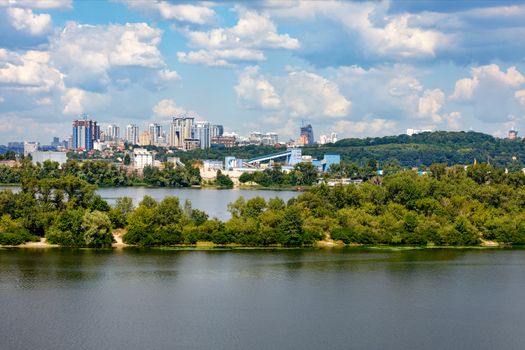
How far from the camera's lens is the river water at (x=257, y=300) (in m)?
11.4

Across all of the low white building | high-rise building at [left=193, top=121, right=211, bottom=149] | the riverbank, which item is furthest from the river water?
high-rise building at [left=193, top=121, right=211, bottom=149]

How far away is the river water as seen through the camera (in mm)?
11352

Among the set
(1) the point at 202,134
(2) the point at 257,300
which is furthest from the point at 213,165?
(2) the point at 257,300

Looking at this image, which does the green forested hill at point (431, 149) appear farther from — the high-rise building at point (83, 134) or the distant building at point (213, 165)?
the high-rise building at point (83, 134)

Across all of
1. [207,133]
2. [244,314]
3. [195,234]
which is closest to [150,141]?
[207,133]

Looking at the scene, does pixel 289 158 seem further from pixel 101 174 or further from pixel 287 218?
pixel 287 218

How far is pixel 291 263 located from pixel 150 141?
9131cm

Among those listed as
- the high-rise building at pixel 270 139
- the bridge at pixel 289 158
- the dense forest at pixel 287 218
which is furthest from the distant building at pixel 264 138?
the dense forest at pixel 287 218

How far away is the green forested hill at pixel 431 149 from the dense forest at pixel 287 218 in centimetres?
4469

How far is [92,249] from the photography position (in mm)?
18766

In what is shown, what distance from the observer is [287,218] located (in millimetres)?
20109

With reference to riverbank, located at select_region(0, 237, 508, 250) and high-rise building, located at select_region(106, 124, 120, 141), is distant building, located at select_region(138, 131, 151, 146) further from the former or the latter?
riverbank, located at select_region(0, 237, 508, 250)

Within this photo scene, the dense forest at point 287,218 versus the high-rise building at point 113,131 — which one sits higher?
the high-rise building at point 113,131

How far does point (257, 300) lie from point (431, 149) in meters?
63.5
